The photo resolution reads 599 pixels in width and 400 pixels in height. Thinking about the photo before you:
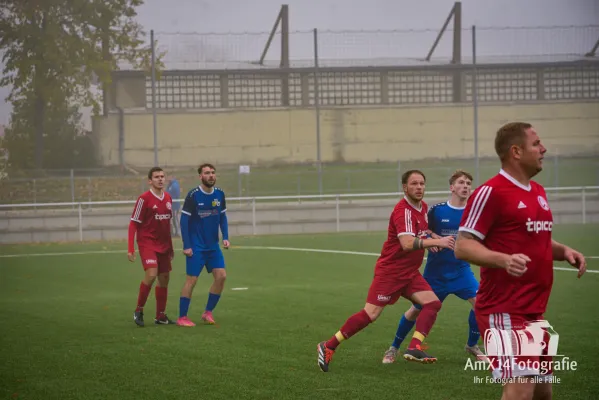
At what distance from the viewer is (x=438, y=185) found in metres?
33.2

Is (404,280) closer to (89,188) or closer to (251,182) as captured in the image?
(89,188)

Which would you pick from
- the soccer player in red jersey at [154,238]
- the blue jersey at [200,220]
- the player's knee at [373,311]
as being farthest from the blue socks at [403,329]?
the soccer player in red jersey at [154,238]

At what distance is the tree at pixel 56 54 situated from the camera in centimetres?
2681

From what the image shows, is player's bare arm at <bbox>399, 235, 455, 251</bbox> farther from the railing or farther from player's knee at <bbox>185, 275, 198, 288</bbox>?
the railing

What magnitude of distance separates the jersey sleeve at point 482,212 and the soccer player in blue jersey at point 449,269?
3.53 m

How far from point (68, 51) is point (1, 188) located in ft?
16.1

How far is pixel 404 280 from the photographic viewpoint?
8359mm

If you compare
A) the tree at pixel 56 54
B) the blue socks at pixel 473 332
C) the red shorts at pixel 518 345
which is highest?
the tree at pixel 56 54

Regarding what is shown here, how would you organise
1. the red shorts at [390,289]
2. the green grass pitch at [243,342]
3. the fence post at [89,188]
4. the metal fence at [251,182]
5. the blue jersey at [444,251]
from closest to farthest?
the green grass pitch at [243,342] → the red shorts at [390,289] → the blue jersey at [444,251] → the metal fence at [251,182] → the fence post at [89,188]

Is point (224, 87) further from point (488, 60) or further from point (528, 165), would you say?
point (528, 165)

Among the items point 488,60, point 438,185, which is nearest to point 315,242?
point 438,185

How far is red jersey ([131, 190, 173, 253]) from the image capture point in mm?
11672

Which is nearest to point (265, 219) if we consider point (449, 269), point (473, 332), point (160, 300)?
point (160, 300)

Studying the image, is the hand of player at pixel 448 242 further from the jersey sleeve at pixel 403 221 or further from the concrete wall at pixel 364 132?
the concrete wall at pixel 364 132
